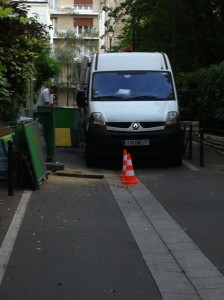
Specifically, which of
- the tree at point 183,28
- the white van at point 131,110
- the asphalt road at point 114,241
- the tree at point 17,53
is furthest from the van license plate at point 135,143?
the tree at point 183,28

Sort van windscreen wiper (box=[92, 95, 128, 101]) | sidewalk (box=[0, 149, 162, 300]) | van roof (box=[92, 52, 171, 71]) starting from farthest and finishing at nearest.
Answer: van roof (box=[92, 52, 171, 71]) → van windscreen wiper (box=[92, 95, 128, 101]) → sidewalk (box=[0, 149, 162, 300])

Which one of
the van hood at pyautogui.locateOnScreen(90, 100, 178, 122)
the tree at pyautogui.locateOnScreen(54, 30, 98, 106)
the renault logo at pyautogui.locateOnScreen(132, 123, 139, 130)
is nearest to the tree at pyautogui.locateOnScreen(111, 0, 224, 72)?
the van hood at pyautogui.locateOnScreen(90, 100, 178, 122)

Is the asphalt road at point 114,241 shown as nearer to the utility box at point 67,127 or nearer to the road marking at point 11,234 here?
the road marking at point 11,234

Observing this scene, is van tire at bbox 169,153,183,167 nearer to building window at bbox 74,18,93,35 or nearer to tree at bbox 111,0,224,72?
tree at bbox 111,0,224,72

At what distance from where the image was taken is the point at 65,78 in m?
68.1

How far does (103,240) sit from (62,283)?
1709mm

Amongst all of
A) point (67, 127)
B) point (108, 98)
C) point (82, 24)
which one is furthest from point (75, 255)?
point (82, 24)

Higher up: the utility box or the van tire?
the utility box

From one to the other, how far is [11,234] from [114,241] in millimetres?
1278

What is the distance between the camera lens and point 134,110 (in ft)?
45.3

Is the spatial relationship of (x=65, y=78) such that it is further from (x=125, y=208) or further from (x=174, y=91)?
(x=125, y=208)

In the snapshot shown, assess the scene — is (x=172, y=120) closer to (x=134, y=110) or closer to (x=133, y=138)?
(x=134, y=110)

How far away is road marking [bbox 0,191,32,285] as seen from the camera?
6.39 m

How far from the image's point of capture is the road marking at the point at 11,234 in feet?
21.0
